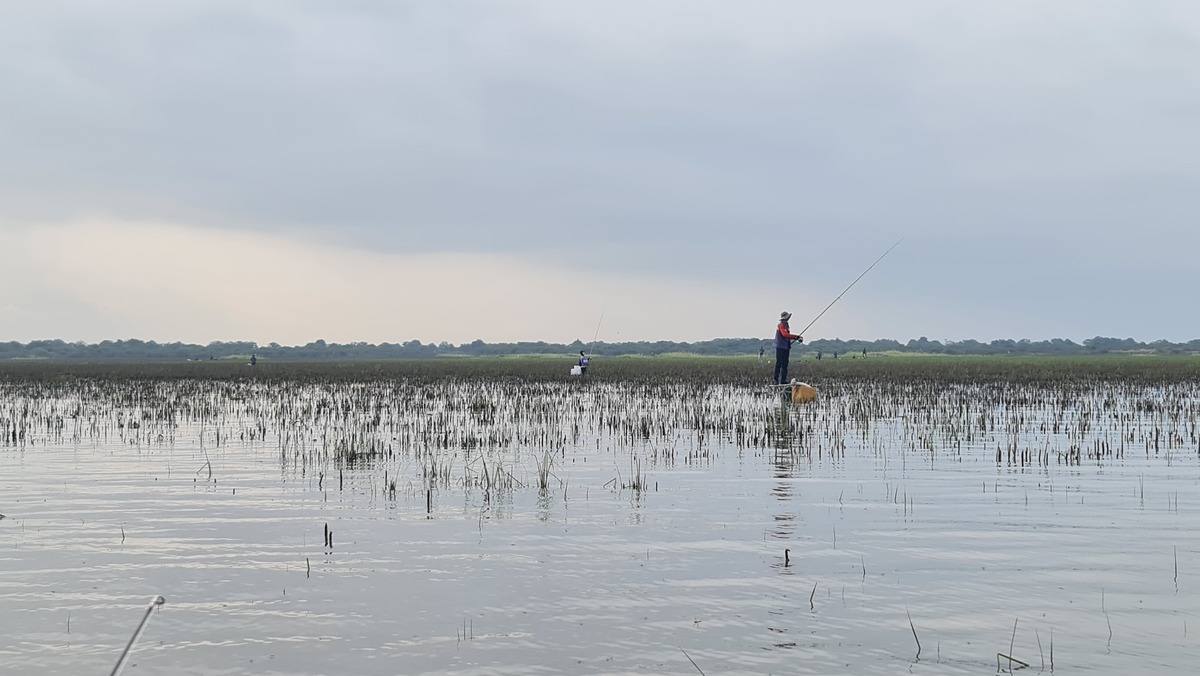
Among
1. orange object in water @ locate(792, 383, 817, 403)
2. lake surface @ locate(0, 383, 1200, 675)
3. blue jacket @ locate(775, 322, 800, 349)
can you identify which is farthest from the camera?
blue jacket @ locate(775, 322, 800, 349)

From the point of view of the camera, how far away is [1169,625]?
6.73m

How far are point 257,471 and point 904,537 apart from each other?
27.8ft

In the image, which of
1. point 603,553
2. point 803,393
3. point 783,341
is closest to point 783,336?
point 783,341

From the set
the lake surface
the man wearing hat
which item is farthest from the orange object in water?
the lake surface

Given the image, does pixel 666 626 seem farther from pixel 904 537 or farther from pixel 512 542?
pixel 904 537

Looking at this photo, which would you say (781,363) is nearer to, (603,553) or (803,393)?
(803,393)

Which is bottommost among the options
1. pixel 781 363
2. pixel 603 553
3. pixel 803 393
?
pixel 603 553

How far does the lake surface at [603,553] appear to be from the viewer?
6355mm

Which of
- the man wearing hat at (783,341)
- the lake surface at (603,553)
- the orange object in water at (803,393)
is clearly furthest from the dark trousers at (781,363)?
the lake surface at (603,553)

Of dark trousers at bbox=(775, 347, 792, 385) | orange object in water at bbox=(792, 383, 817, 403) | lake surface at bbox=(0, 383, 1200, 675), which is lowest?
lake surface at bbox=(0, 383, 1200, 675)

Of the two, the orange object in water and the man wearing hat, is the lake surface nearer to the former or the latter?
the orange object in water

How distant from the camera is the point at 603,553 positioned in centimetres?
899

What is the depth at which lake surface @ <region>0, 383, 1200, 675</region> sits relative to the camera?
6355 mm

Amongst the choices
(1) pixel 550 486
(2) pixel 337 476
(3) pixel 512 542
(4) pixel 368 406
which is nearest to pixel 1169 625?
(3) pixel 512 542
